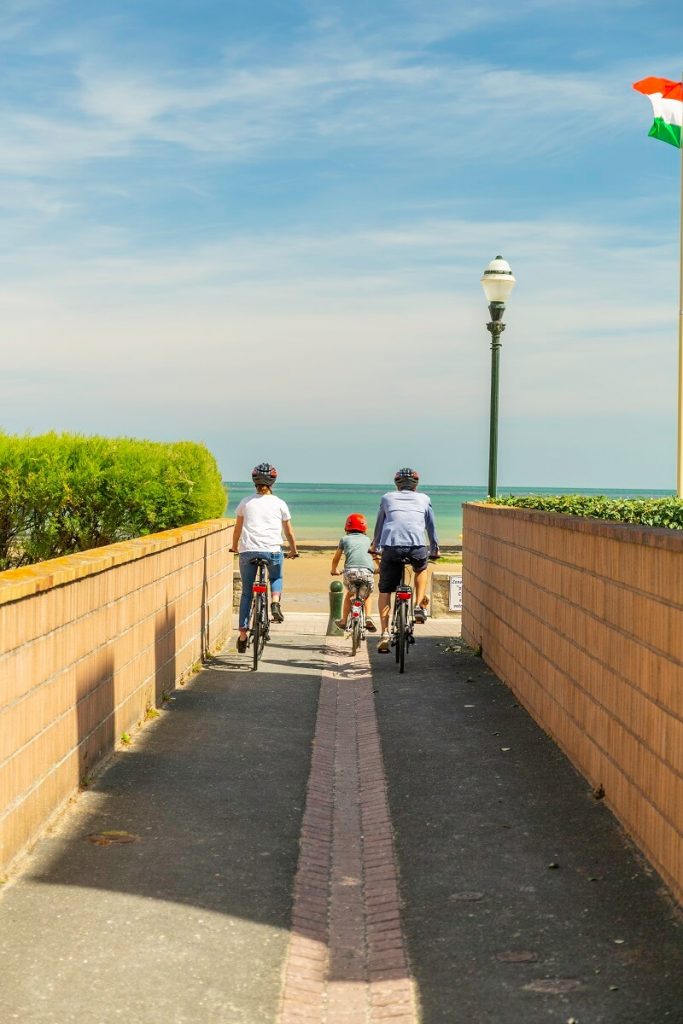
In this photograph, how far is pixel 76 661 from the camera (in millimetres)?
7613

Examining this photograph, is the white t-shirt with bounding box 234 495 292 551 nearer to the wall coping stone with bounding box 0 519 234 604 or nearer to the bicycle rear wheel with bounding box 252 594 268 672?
the bicycle rear wheel with bounding box 252 594 268 672

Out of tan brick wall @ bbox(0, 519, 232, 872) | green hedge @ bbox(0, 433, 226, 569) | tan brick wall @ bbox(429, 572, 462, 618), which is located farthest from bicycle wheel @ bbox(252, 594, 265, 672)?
tan brick wall @ bbox(429, 572, 462, 618)

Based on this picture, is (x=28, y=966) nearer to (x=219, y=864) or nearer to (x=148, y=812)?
(x=219, y=864)

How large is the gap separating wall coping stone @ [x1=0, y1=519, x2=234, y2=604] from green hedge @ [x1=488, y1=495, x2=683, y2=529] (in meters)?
3.53

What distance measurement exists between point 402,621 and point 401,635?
0.18 meters

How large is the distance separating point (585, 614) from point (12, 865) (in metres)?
3.68

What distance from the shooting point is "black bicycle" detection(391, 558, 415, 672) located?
13555 millimetres

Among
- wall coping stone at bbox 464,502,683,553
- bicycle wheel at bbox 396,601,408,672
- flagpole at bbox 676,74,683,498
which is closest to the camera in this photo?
wall coping stone at bbox 464,502,683,553

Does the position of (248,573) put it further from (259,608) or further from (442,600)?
(442,600)

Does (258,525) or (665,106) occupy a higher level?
(665,106)

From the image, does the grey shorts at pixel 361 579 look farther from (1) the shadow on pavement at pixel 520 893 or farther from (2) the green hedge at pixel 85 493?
(1) the shadow on pavement at pixel 520 893

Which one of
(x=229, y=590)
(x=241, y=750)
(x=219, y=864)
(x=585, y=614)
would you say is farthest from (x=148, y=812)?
(x=229, y=590)

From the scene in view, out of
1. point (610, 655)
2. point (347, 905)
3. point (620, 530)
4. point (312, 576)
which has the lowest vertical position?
point (312, 576)

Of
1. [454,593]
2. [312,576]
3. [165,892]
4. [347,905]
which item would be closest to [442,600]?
[454,593]
